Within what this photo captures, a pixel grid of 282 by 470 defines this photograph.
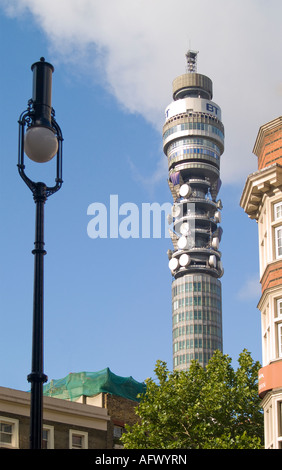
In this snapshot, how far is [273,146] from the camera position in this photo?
32.1m

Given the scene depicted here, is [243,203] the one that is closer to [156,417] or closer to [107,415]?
[156,417]

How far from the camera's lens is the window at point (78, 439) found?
55562 millimetres

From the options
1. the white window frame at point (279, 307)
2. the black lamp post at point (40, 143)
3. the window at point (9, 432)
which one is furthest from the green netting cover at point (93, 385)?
the black lamp post at point (40, 143)

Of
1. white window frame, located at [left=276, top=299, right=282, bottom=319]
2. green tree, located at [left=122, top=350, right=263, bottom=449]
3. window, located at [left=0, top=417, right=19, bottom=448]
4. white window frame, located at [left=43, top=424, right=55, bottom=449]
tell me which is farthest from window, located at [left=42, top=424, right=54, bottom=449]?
white window frame, located at [left=276, top=299, right=282, bottom=319]

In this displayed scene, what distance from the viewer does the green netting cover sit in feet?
227

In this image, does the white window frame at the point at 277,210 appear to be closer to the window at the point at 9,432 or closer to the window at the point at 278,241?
the window at the point at 278,241

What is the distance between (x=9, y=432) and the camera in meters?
51.5

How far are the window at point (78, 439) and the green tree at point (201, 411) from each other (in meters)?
7.50

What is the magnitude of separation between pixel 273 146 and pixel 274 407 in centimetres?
1003

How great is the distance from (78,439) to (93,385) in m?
13.5

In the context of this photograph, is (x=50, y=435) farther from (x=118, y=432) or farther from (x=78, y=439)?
(x=118, y=432)

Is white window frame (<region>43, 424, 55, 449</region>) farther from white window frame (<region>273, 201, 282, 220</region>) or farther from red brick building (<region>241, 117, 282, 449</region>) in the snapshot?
white window frame (<region>273, 201, 282, 220</region>)
